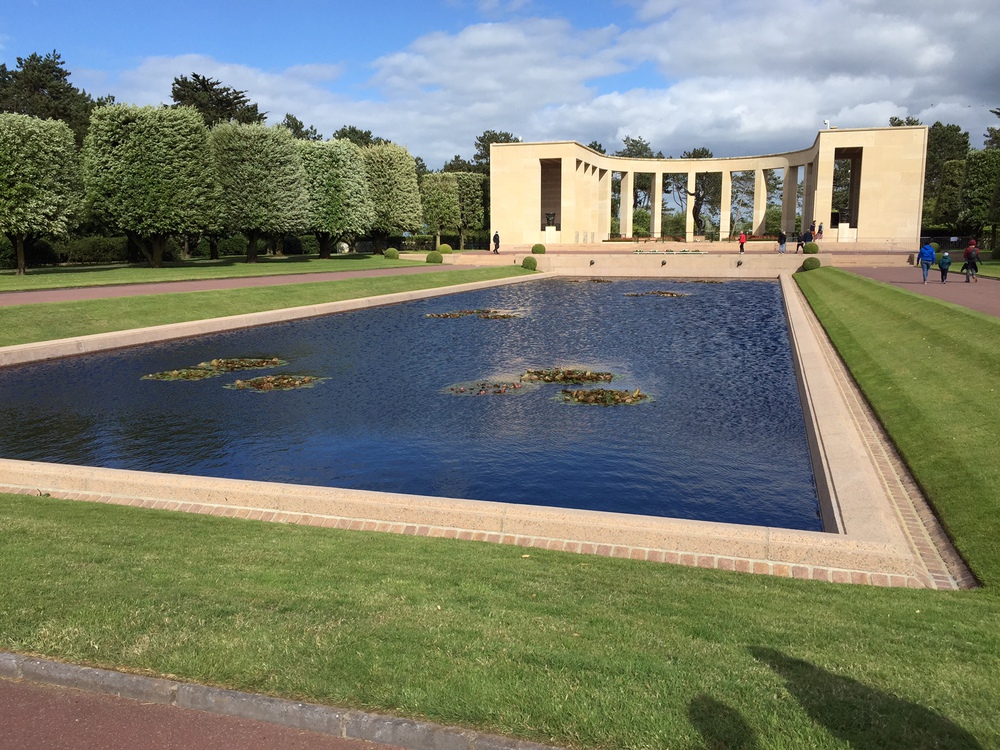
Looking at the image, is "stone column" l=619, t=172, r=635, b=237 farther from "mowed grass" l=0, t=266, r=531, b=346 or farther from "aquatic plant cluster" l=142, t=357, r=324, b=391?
"aquatic plant cluster" l=142, t=357, r=324, b=391

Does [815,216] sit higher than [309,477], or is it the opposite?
[815,216]

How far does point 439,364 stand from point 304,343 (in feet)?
17.4

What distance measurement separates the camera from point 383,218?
63656 millimetres

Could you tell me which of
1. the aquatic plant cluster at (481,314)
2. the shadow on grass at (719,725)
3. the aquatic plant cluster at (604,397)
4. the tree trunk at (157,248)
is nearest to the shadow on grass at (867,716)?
the shadow on grass at (719,725)

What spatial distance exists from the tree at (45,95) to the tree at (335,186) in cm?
2404

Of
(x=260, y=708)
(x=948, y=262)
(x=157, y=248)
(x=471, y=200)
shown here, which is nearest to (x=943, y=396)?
(x=260, y=708)

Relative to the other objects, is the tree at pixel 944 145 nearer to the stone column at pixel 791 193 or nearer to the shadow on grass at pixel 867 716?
the stone column at pixel 791 193

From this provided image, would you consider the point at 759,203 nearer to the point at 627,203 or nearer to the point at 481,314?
the point at 627,203

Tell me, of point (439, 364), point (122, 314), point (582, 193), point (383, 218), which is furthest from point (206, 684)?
point (582, 193)

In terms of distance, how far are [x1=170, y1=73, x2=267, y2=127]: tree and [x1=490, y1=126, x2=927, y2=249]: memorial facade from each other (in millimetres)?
25514

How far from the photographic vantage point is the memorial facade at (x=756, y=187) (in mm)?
57781

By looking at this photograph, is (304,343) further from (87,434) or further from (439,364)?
(87,434)

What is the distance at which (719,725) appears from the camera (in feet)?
12.4

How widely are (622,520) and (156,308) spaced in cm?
2147
